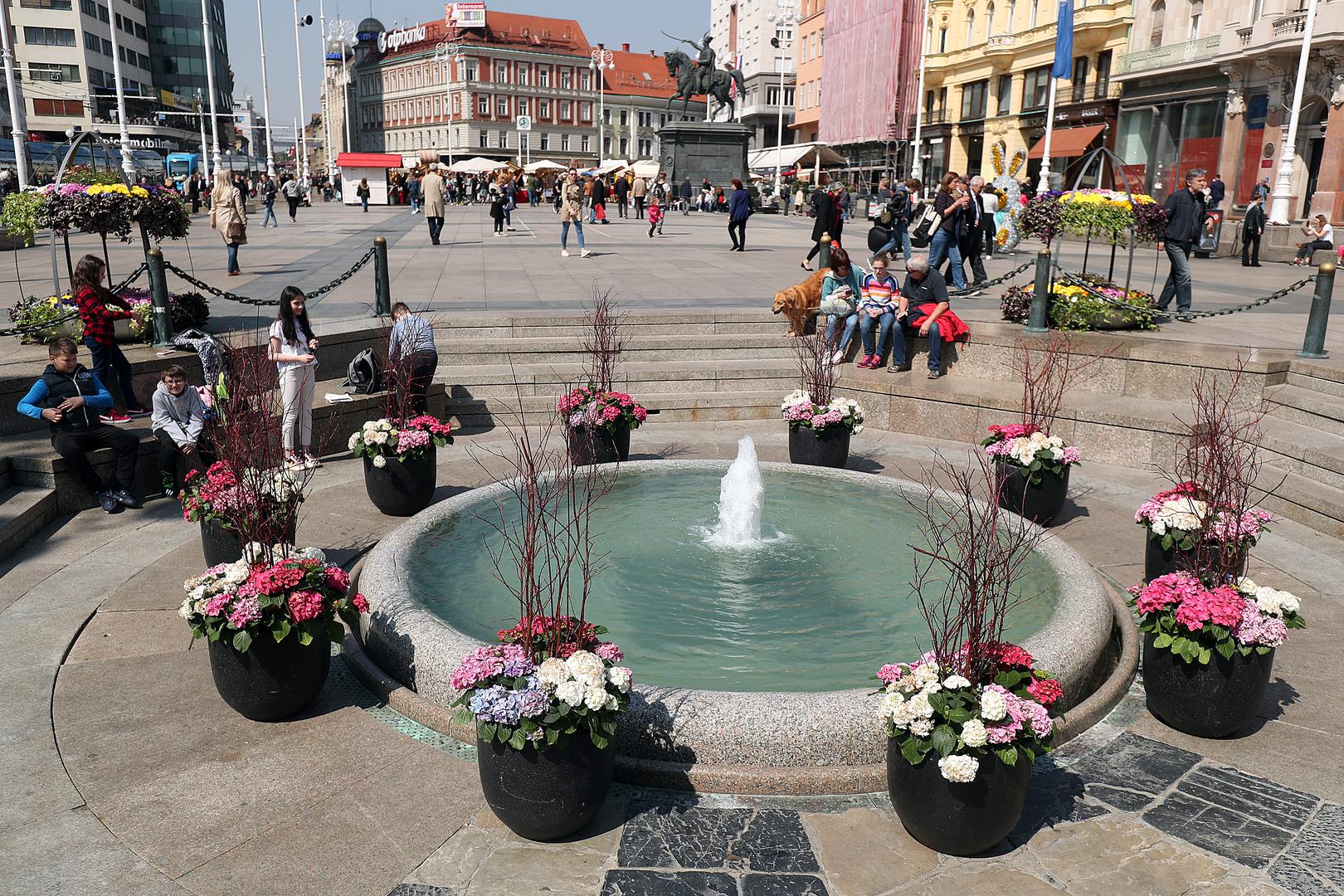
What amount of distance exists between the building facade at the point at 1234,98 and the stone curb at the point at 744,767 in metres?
26.0

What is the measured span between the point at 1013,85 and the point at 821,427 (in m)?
48.6

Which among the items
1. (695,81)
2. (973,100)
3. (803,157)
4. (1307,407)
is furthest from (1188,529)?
(973,100)

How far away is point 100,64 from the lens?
3519 inches

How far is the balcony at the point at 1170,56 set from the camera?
3578 centimetres

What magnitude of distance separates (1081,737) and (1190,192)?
11.2 meters

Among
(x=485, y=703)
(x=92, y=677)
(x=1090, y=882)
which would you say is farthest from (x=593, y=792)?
(x=92, y=677)

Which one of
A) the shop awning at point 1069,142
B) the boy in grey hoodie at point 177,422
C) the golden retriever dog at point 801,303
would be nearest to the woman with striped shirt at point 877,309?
the golden retriever dog at point 801,303

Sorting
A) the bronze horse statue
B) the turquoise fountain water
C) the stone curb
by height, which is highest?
the bronze horse statue

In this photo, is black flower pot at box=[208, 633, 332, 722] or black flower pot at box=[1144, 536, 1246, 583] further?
black flower pot at box=[1144, 536, 1246, 583]

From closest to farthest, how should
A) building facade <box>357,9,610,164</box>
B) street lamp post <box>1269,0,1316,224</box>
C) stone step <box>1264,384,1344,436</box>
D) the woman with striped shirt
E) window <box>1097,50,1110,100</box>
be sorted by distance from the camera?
stone step <box>1264,384,1344,436</box> < the woman with striped shirt < street lamp post <box>1269,0,1316,224</box> < window <box>1097,50,1110,100</box> < building facade <box>357,9,610,164</box>

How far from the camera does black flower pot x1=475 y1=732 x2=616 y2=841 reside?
12.8 feet

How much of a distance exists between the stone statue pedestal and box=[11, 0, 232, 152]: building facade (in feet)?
139

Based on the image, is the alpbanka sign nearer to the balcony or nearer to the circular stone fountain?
the balcony

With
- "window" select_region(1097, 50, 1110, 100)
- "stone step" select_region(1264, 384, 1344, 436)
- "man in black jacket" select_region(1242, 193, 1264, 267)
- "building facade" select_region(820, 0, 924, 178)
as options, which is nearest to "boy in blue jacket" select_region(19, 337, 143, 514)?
"stone step" select_region(1264, 384, 1344, 436)
